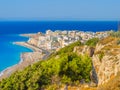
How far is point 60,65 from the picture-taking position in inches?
1102

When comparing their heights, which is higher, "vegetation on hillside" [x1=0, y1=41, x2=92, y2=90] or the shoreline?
"vegetation on hillside" [x1=0, y1=41, x2=92, y2=90]

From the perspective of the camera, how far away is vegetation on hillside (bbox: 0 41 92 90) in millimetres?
26481

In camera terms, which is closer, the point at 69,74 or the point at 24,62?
the point at 69,74

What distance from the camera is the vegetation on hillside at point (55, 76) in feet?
86.9

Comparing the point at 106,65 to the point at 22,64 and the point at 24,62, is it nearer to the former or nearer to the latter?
the point at 22,64

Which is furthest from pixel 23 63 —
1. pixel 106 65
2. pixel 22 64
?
pixel 106 65

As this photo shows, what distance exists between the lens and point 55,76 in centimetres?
2769

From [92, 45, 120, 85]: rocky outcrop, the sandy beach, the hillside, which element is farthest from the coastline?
[92, 45, 120, 85]: rocky outcrop

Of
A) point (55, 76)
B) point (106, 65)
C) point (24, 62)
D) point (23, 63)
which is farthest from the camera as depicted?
point (24, 62)

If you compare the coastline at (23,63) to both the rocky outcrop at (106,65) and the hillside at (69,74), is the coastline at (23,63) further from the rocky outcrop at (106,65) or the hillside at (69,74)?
the rocky outcrop at (106,65)

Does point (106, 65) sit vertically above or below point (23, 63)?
above

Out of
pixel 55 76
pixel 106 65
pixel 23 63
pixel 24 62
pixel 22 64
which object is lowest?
pixel 24 62

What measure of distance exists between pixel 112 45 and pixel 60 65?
475 centimetres

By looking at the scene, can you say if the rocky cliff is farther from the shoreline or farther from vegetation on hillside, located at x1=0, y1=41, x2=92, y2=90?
the shoreline
